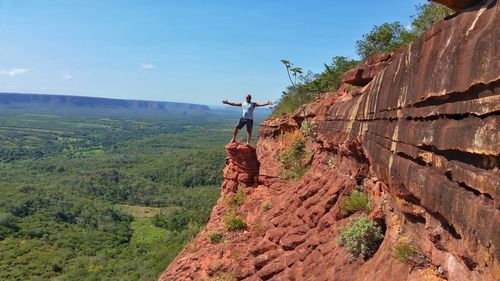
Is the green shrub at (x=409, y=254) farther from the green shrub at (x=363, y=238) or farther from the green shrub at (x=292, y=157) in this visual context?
the green shrub at (x=292, y=157)

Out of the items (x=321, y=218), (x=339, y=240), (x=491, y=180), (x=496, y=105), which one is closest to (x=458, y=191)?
(x=491, y=180)

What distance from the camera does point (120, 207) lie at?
109 meters

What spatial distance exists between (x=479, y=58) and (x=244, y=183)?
1331 cm

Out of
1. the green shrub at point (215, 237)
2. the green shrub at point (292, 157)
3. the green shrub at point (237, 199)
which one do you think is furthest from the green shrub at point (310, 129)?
the green shrub at point (215, 237)

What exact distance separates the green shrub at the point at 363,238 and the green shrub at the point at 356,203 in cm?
76

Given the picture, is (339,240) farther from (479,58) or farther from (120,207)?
(120,207)

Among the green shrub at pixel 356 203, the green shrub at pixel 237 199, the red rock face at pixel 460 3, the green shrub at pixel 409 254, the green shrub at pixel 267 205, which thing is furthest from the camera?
the green shrub at pixel 237 199

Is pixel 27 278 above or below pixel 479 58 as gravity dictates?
below

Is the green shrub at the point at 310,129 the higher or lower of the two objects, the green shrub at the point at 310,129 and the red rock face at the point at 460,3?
the lower

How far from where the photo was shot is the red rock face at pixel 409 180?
421 cm

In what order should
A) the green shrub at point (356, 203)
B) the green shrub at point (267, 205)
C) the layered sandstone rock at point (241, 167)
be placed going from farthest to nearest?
the layered sandstone rock at point (241, 167)
the green shrub at point (267, 205)
the green shrub at point (356, 203)

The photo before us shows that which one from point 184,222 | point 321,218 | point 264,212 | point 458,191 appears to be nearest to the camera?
point 458,191

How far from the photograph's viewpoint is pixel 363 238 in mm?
7711

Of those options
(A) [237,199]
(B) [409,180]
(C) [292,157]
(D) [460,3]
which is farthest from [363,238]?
(C) [292,157]
